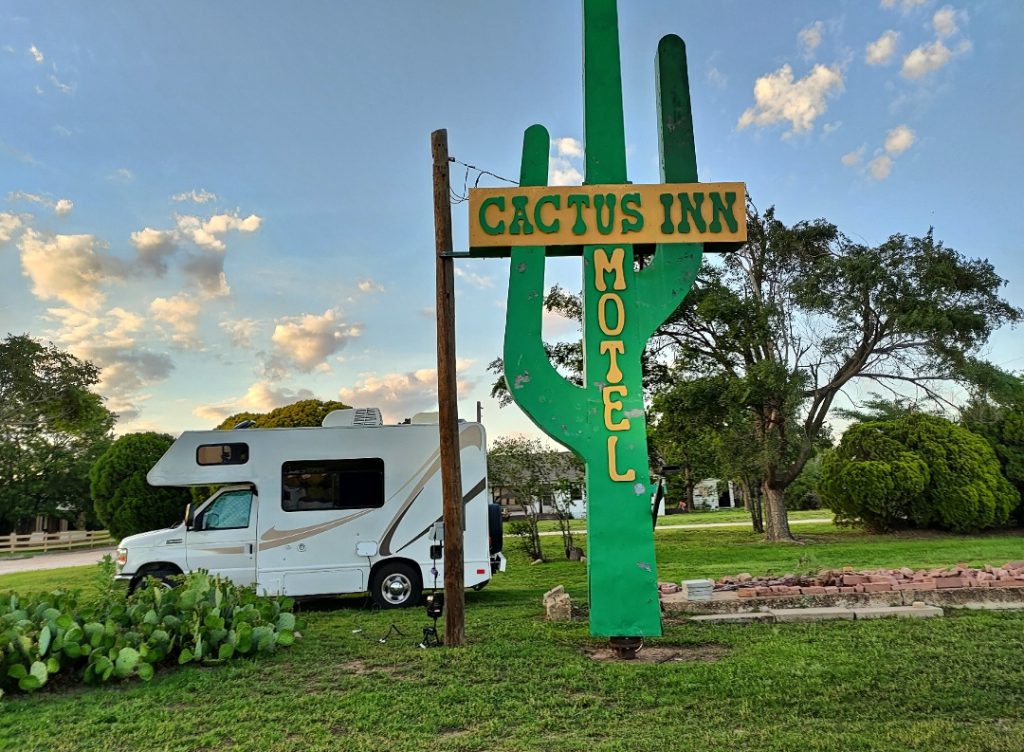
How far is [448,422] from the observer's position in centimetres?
702

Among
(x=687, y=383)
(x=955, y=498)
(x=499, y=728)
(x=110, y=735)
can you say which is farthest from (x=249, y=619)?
(x=955, y=498)

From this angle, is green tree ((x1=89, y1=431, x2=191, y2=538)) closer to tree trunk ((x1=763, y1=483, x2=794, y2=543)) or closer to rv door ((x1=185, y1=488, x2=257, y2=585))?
rv door ((x1=185, y1=488, x2=257, y2=585))

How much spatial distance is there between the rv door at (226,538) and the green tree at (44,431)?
80.3ft

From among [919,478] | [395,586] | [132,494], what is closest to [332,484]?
[395,586]

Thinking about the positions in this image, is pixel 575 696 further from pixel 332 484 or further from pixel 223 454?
pixel 223 454

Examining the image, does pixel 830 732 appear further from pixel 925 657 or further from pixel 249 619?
pixel 249 619

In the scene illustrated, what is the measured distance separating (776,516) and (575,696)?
16.4 meters

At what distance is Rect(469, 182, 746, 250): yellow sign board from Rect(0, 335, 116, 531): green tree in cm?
2928

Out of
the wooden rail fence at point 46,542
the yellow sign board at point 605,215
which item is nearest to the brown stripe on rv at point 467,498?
the yellow sign board at point 605,215

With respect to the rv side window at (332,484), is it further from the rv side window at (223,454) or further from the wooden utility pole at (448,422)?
the wooden utility pole at (448,422)

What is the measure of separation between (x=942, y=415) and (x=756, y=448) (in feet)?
18.3

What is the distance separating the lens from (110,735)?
15.3ft

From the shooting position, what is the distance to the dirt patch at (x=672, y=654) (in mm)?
6258

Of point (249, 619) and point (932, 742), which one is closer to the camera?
point (932, 742)
